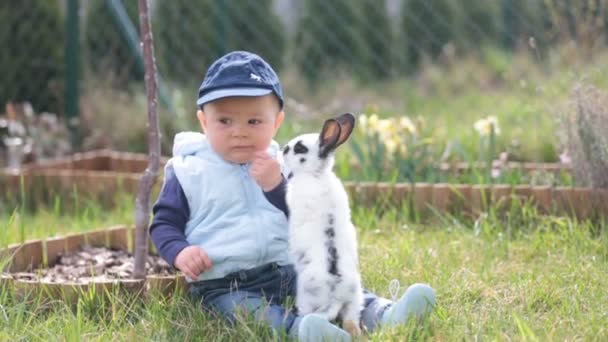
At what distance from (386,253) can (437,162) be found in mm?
1250

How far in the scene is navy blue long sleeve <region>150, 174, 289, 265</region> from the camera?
3189mm

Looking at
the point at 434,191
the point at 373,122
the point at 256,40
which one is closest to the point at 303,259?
the point at 434,191

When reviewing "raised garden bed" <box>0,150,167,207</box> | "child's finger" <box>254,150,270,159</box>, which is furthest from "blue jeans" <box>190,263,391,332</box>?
"raised garden bed" <box>0,150,167,207</box>

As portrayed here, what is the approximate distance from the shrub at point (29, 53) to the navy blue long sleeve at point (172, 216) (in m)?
4.32

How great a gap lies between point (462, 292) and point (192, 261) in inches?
33.4

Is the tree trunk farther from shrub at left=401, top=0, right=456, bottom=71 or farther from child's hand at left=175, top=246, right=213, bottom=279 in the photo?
shrub at left=401, top=0, right=456, bottom=71

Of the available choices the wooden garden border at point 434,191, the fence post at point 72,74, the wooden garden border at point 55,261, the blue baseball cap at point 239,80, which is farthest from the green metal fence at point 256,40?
the blue baseball cap at point 239,80

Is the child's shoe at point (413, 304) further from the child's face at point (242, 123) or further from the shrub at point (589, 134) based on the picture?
the shrub at point (589, 134)

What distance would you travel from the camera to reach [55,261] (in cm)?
402

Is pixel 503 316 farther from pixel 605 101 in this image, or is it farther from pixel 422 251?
pixel 605 101

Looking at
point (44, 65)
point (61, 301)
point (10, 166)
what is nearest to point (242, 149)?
point (61, 301)

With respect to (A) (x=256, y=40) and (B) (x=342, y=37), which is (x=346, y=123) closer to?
(A) (x=256, y=40)

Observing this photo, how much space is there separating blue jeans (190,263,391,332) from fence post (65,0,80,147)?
3.96 metres

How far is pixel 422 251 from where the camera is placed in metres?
3.84
